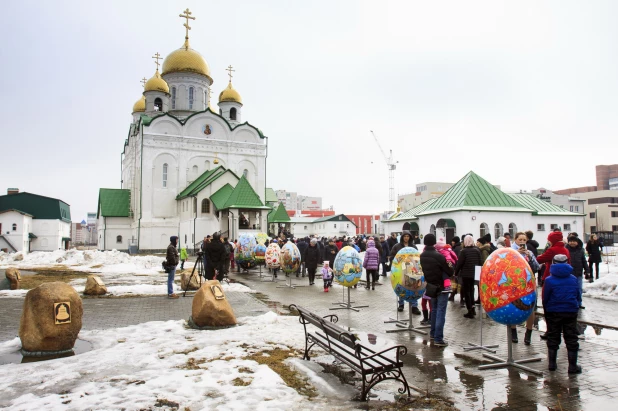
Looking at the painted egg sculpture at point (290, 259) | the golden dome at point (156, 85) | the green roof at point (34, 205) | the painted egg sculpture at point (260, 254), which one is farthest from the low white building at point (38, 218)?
the painted egg sculpture at point (290, 259)

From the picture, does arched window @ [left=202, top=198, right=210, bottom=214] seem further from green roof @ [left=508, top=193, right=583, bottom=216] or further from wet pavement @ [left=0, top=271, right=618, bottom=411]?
wet pavement @ [left=0, top=271, right=618, bottom=411]

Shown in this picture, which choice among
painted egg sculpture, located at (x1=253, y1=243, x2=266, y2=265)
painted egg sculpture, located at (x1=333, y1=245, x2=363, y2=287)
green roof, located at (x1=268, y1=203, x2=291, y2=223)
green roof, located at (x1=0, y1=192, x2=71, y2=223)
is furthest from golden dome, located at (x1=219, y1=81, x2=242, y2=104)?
painted egg sculpture, located at (x1=333, y1=245, x2=363, y2=287)

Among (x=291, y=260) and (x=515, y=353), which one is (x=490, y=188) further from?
(x=515, y=353)

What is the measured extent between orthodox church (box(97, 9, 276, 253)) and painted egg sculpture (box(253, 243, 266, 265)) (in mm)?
18995

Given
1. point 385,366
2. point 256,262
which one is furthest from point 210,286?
point 256,262

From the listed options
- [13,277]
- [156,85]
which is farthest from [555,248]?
[156,85]

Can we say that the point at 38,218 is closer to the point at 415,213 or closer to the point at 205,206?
the point at 205,206

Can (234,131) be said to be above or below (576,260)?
above

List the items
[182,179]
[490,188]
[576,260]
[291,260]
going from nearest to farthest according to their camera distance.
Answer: [576,260] → [291,260] → [490,188] → [182,179]

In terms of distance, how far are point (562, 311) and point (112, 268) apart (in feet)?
78.3

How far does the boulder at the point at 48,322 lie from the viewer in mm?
7516

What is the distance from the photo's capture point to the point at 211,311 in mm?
9281

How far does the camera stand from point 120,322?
10.2m

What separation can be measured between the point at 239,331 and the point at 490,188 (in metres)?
29.1
